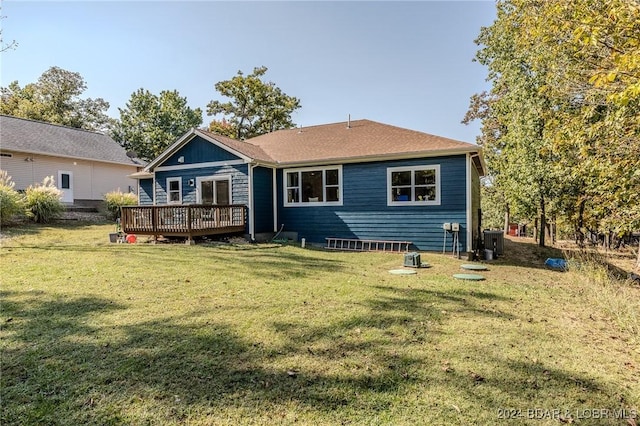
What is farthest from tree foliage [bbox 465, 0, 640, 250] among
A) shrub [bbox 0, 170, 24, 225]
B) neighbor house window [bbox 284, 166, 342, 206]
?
shrub [bbox 0, 170, 24, 225]

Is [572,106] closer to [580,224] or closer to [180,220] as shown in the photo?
[580,224]

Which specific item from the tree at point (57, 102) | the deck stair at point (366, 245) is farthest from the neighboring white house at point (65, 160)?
the deck stair at point (366, 245)

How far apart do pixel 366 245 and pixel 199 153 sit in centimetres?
729

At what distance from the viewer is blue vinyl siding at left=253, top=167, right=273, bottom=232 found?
12422mm

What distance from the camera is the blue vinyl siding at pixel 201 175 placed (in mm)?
12383

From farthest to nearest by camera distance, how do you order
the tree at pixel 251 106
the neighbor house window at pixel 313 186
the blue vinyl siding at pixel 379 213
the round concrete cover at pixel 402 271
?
the tree at pixel 251 106 → the neighbor house window at pixel 313 186 → the blue vinyl siding at pixel 379 213 → the round concrete cover at pixel 402 271

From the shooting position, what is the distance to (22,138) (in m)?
18.6

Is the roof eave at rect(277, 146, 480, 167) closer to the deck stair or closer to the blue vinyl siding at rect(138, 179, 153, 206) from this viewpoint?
the deck stair

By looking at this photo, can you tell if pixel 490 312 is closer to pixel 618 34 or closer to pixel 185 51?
pixel 618 34

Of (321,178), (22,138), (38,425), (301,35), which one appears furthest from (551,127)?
(22,138)

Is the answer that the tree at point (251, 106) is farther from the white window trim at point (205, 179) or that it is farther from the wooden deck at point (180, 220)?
the wooden deck at point (180, 220)

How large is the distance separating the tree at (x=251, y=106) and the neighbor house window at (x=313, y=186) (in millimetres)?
17707

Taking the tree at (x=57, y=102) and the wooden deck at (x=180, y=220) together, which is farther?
the tree at (x=57, y=102)

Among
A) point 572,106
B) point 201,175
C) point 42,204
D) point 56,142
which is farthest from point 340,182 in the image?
point 56,142
